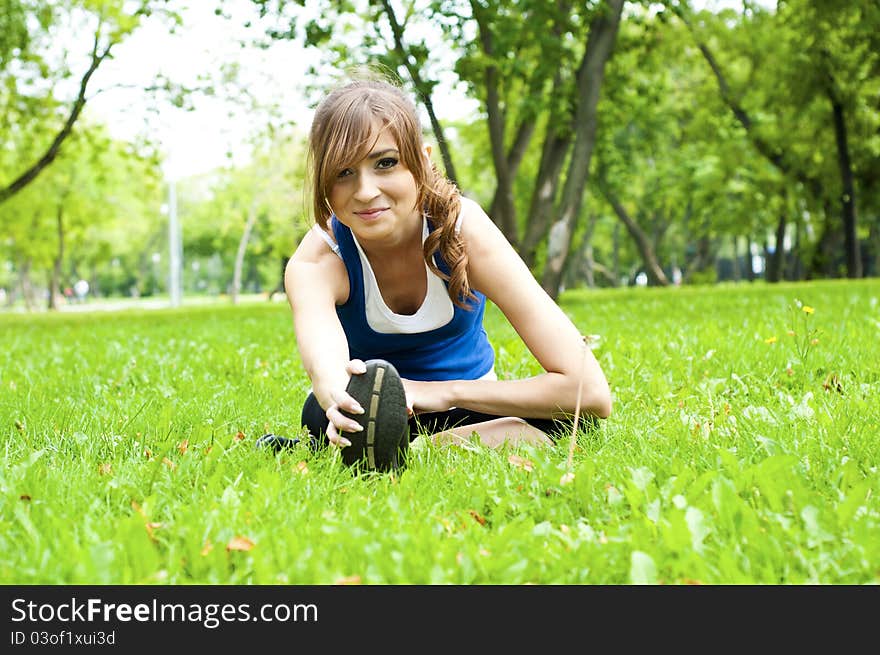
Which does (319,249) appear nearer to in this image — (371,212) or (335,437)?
(371,212)

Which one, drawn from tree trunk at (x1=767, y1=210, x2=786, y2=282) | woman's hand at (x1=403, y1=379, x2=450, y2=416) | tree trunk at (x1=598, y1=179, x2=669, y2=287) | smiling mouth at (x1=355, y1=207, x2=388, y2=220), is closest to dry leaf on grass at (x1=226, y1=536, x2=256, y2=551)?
woman's hand at (x1=403, y1=379, x2=450, y2=416)

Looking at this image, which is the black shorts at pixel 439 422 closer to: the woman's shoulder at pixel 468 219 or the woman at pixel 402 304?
the woman at pixel 402 304

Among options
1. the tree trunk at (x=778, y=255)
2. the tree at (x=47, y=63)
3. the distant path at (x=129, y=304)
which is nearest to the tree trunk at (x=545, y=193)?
the tree at (x=47, y=63)

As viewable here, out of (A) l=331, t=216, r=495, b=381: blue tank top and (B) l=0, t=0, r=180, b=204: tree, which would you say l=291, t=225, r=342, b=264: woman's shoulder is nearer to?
(A) l=331, t=216, r=495, b=381: blue tank top

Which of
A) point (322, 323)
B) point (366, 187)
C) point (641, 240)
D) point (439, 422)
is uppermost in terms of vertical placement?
point (366, 187)

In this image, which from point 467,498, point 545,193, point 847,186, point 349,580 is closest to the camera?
point 349,580

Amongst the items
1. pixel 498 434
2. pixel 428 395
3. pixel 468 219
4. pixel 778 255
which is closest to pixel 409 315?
pixel 428 395

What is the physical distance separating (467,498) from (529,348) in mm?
782

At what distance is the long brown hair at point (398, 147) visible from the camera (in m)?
2.86

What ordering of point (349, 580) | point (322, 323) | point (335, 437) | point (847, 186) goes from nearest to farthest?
point (349, 580) → point (335, 437) → point (322, 323) → point (847, 186)

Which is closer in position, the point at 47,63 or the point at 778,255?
the point at 47,63

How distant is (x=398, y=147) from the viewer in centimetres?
293

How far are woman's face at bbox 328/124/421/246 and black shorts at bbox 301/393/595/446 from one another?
0.71 m

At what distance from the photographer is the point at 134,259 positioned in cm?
7569
